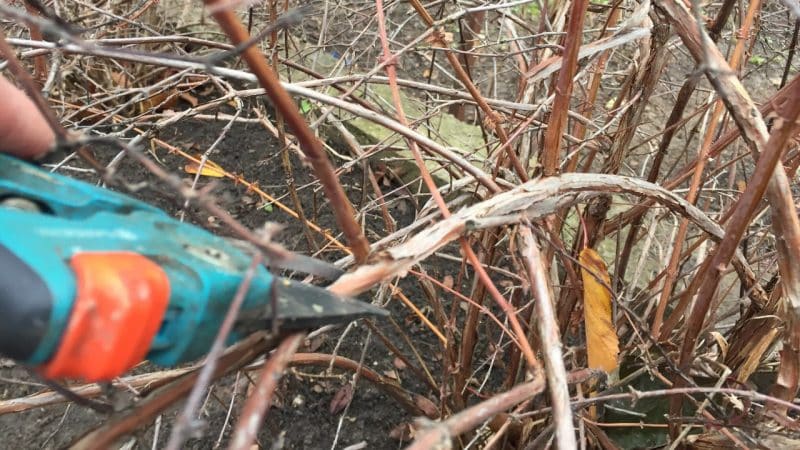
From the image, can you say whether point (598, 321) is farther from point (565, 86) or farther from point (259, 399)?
point (259, 399)

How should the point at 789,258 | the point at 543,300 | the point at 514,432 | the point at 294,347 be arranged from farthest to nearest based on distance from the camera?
the point at 514,432 → the point at 789,258 → the point at 543,300 → the point at 294,347

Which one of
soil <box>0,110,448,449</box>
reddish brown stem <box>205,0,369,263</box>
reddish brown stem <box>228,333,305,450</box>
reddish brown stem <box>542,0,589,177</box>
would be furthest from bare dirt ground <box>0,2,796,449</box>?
reddish brown stem <box>228,333,305,450</box>

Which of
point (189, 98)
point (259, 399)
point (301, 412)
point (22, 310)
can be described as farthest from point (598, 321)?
point (189, 98)

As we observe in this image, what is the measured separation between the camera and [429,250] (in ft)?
2.44

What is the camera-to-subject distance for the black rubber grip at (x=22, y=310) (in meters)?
0.52

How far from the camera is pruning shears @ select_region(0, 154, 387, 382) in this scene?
519 mm

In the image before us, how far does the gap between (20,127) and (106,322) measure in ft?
1.48

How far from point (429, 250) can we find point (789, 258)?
1.59 ft

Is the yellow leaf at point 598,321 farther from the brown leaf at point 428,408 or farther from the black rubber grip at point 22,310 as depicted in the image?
the black rubber grip at point 22,310

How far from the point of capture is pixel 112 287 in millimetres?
528

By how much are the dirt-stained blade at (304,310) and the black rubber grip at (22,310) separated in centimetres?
16

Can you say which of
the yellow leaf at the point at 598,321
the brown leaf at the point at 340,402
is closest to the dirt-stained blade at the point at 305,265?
the yellow leaf at the point at 598,321

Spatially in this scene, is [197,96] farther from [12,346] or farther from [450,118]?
[12,346]

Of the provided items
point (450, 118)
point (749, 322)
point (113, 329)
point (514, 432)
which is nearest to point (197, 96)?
point (450, 118)
